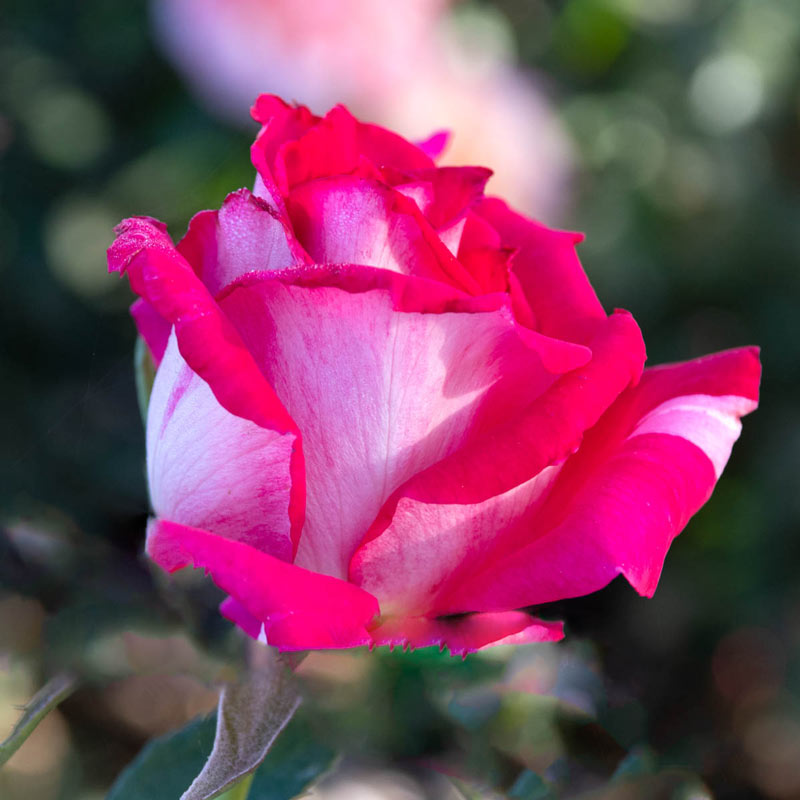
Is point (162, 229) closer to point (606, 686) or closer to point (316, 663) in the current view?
point (316, 663)

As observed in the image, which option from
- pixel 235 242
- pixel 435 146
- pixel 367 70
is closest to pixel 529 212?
pixel 367 70

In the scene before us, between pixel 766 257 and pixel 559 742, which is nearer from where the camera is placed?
pixel 559 742

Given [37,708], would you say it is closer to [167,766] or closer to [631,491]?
[167,766]

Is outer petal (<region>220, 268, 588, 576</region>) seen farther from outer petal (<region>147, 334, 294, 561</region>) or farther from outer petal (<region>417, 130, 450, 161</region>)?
outer petal (<region>417, 130, 450, 161</region>)

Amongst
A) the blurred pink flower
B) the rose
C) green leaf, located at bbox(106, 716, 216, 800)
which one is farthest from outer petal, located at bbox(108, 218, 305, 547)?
the blurred pink flower

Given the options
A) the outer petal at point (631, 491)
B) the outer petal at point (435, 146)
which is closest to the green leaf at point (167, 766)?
the outer petal at point (631, 491)

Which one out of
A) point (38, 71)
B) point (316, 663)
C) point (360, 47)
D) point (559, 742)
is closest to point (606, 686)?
point (559, 742)
